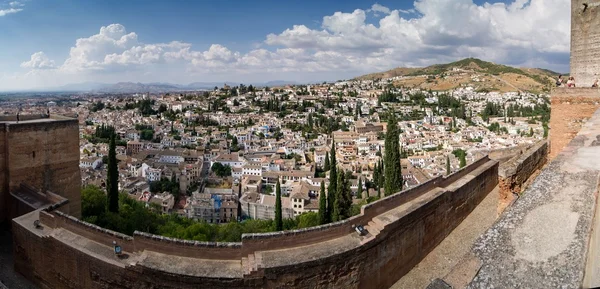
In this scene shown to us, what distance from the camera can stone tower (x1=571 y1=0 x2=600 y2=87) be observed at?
24.3 ft

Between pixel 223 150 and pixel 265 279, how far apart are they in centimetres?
4910

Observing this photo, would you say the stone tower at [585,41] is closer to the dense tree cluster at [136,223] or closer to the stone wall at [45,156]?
the stone wall at [45,156]

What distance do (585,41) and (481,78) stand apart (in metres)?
124

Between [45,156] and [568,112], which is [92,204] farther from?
[568,112]

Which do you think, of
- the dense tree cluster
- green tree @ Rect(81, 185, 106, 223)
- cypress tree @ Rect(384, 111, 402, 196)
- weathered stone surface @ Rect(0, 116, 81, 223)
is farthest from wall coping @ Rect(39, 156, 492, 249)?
cypress tree @ Rect(384, 111, 402, 196)

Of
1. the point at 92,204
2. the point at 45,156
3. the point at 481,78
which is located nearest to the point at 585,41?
the point at 45,156

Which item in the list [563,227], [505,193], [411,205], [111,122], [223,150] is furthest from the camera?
[111,122]

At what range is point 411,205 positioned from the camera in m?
6.31

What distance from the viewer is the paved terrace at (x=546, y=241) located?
5.04 ft

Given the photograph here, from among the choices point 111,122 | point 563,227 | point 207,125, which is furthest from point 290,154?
point 563,227

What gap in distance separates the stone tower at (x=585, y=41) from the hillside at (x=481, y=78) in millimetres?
109083

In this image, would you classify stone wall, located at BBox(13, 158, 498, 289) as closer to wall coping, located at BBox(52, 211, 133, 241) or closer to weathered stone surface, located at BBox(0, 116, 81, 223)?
wall coping, located at BBox(52, 211, 133, 241)

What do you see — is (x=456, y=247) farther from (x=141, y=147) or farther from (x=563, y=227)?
(x=141, y=147)

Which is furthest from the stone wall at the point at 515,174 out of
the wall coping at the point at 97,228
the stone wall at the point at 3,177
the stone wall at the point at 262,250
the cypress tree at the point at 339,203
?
the cypress tree at the point at 339,203
